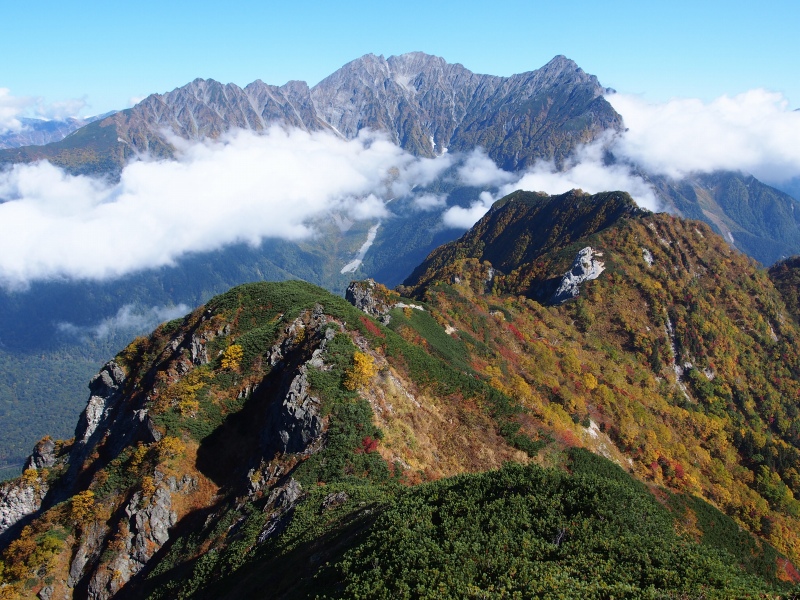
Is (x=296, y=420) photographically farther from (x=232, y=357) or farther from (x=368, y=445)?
(x=232, y=357)

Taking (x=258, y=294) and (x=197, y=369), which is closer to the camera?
(x=197, y=369)

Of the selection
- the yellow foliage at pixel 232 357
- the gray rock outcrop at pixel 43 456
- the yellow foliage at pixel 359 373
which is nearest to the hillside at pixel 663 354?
the yellow foliage at pixel 359 373

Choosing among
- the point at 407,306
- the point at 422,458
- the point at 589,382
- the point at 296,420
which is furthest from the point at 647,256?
the point at 296,420

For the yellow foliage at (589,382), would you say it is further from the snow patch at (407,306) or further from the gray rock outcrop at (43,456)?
the gray rock outcrop at (43,456)

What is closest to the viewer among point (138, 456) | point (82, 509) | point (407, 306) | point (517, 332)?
point (82, 509)

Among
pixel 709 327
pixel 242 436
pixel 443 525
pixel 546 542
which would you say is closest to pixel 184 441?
pixel 242 436

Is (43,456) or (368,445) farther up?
(368,445)

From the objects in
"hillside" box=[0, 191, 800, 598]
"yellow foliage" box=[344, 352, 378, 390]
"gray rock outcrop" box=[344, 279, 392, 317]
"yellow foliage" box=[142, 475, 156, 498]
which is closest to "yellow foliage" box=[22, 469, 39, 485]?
"hillside" box=[0, 191, 800, 598]

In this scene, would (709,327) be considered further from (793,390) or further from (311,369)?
(311,369)
